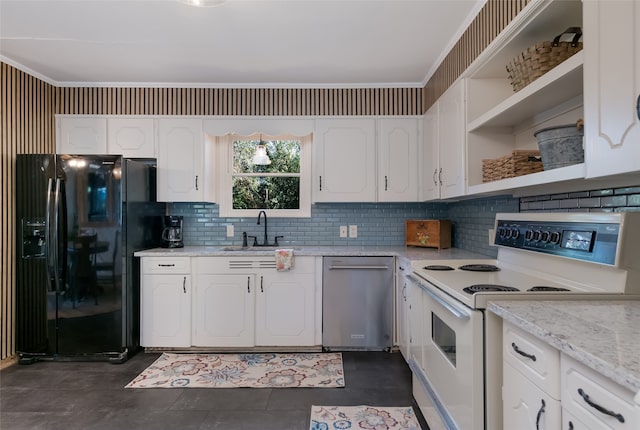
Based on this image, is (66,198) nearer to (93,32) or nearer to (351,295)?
(93,32)

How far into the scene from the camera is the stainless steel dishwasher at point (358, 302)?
2982 mm

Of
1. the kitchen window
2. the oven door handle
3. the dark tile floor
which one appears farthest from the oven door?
the kitchen window

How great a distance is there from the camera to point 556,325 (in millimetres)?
934

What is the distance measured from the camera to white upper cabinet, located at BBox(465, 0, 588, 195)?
1.44 metres

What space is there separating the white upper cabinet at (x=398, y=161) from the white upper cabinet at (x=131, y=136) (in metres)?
2.23

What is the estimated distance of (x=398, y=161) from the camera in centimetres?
331

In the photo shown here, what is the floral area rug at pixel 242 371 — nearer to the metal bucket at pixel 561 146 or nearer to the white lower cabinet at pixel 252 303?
the white lower cabinet at pixel 252 303

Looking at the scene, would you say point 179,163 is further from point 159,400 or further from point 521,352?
point 521,352

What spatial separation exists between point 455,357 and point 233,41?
2487 millimetres

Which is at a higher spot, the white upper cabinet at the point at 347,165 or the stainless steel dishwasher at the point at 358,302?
the white upper cabinet at the point at 347,165

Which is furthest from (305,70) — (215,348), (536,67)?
(215,348)

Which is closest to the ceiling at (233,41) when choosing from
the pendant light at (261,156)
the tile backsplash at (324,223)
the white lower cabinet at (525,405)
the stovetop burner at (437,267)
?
the pendant light at (261,156)

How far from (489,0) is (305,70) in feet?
5.03

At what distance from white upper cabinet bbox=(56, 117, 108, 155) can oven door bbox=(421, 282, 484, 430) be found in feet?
10.8
